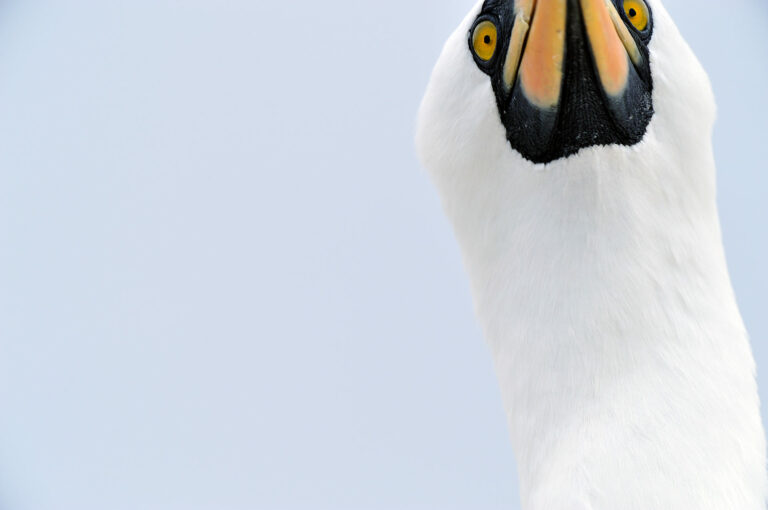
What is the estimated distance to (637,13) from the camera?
2.95 m

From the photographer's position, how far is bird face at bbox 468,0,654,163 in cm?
279

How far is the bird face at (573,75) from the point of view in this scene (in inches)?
110

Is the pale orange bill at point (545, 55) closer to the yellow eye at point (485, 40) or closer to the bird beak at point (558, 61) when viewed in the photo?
the bird beak at point (558, 61)

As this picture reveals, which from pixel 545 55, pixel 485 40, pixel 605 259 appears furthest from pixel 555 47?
pixel 605 259

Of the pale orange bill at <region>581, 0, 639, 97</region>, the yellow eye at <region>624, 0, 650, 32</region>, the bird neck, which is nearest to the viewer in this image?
the bird neck

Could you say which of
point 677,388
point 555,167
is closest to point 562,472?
point 677,388

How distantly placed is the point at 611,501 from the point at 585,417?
25cm

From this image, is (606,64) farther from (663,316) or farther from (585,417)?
(585,417)

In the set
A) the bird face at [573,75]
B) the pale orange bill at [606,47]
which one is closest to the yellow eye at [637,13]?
the bird face at [573,75]

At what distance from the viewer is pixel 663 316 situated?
275cm

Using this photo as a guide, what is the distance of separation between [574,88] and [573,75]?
0.11ft

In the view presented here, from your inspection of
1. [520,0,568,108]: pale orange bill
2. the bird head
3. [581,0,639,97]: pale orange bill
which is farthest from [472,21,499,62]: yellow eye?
[581,0,639,97]: pale orange bill

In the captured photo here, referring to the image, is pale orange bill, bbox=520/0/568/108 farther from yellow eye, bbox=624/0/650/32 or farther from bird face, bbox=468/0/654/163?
yellow eye, bbox=624/0/650/32

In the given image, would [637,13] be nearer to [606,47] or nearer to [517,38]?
[606,47]
